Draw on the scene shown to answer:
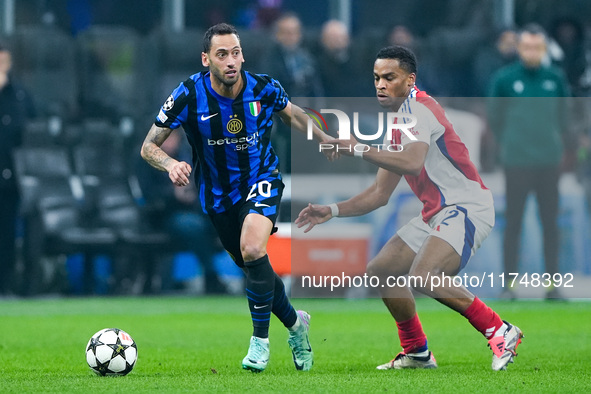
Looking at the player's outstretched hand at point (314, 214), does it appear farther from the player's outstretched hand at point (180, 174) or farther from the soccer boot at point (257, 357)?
the player's outstretched hand at point (180, 174)

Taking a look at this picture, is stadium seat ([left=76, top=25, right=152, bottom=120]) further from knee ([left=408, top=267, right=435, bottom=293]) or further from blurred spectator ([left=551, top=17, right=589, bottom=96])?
knee ([left=408, top=267, right=435, bottom=293])

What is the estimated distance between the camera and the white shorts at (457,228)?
23.0 ft

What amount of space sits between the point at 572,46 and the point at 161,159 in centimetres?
792

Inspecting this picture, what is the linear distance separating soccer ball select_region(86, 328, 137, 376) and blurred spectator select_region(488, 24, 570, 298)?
20.3ft

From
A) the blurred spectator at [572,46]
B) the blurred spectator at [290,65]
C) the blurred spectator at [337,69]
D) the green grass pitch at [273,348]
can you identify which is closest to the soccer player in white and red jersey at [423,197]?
the green grass pitch at [273,348]

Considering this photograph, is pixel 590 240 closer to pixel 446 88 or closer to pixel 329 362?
pixel 446 88

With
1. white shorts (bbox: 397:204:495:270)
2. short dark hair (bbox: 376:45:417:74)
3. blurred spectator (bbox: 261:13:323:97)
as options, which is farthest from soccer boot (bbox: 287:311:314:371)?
blurred spectator (bbox: 261:13:323:97)

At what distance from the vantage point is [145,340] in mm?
9070

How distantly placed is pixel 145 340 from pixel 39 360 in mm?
1564

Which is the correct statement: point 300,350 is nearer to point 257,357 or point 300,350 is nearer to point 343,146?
point 257,357

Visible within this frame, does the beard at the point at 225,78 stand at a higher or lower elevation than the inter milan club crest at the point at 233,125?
higher

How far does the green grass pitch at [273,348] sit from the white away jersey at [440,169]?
1011 millimetres

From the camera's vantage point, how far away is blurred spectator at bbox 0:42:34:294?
12.8 meters

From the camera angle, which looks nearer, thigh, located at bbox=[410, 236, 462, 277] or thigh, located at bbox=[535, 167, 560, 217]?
thigh, located at bbox=[410, 236, 462, 277]
